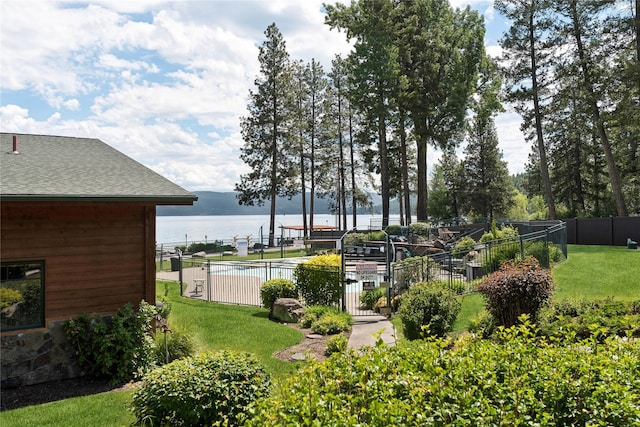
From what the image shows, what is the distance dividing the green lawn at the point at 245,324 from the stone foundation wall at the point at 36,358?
1.19 m

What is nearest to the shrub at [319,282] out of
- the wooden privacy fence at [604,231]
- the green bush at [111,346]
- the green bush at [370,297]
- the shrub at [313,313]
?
the shrub at [313,313]

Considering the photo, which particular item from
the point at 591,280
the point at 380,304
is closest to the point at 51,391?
the point at 380,304

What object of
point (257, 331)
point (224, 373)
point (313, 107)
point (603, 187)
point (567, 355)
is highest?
point (313, 107)

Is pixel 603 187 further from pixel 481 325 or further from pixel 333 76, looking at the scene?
pixel 481 325

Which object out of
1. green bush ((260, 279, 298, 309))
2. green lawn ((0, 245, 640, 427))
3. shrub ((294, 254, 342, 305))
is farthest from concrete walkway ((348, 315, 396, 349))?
green bush ((260, 279, 298, 309))

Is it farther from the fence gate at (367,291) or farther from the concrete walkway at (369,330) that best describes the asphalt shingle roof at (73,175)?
the fence gate at (367,291)

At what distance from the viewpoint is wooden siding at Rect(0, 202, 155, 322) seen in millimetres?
7738

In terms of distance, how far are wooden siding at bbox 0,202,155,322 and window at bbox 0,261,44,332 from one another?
0.12 meters

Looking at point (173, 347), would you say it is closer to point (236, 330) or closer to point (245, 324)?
point (236, 330)

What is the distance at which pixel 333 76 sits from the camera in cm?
4441

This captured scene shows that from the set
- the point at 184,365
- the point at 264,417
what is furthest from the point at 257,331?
the point at 264,417

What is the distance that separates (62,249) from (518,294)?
25.7 ft

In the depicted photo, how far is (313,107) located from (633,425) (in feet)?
141

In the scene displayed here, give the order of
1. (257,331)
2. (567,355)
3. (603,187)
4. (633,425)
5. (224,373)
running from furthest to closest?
1. (603,187)
2. (257,331)
3. (224,373)
4. (567,355)
5. (633,425)
